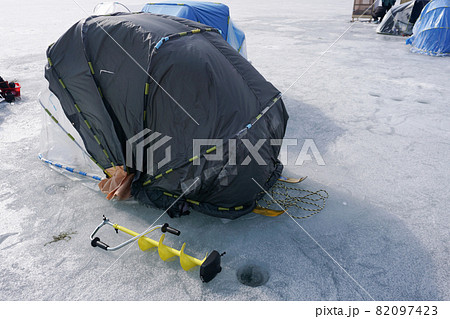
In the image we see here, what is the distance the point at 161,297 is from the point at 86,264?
89cm

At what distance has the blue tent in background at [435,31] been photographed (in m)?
11.0

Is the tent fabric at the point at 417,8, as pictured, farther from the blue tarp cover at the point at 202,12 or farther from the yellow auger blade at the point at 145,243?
the yellow auger blade at the point at 145,243

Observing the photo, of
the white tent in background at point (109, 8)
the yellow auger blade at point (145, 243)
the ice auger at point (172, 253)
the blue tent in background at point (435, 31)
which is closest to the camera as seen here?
the ice auger at point (172, 253)

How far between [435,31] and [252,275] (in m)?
12.3

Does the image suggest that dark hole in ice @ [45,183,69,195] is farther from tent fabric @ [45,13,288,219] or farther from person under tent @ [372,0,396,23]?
person under tent @ [372,0,396,23]

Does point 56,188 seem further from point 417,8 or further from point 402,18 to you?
point 402,18

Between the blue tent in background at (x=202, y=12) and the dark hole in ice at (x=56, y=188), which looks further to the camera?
the blue tent in background at (x=202, y=12)

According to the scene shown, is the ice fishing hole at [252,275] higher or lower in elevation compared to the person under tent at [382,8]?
lower

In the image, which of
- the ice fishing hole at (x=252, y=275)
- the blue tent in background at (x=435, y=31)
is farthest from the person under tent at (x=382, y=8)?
the ice fishing hole at (x=252, y=275)

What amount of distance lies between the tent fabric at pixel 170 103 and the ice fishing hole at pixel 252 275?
63 centimetres

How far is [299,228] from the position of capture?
141 inches

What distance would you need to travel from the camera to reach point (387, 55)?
11.4 meters

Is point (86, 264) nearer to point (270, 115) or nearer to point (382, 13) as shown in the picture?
point (270, 115)
